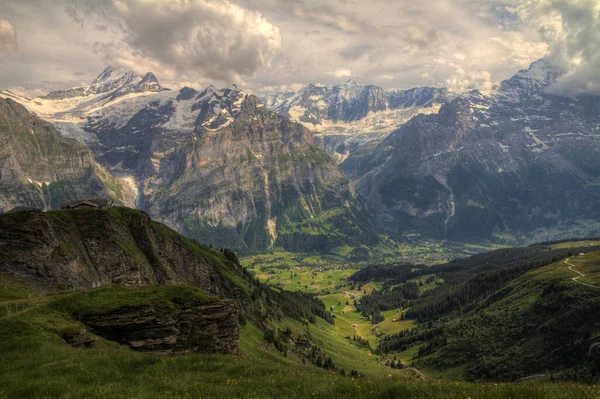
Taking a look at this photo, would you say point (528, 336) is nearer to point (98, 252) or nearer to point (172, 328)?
point (172, 328)

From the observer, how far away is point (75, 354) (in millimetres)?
36594

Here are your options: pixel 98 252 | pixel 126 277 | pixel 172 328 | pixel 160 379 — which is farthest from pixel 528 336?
pixel 160 379

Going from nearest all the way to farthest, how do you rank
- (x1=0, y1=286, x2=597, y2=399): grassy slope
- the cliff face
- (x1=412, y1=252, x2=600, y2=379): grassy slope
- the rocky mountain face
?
(x1=0, y1=286, x2=597, y2=399): grassy slope, the rocky mountain face, the cliff face, (x1=412, y1=252, x2=600, y2=379): grassy slope

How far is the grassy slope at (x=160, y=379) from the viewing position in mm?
24844

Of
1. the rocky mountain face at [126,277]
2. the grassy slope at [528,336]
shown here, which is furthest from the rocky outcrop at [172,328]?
the grassy slope at [528,336]

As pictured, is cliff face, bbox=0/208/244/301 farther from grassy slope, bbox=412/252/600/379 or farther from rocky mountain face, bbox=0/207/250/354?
grassy slope, bbox=412/252/600/379

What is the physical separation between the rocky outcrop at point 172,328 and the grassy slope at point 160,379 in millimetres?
5630

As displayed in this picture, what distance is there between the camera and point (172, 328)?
2151 inches

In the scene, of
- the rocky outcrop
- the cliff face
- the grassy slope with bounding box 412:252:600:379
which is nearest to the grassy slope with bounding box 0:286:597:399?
the rocky outcrop

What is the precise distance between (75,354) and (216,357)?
13.4 metres

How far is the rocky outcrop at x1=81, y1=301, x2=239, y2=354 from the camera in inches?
2005

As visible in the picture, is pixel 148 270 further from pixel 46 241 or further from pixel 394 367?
pixel 394 367

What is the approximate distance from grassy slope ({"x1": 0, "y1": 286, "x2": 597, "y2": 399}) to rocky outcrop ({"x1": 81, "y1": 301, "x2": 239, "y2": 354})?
18.5 ft

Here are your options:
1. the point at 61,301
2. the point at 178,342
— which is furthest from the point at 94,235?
the point at 178,342
